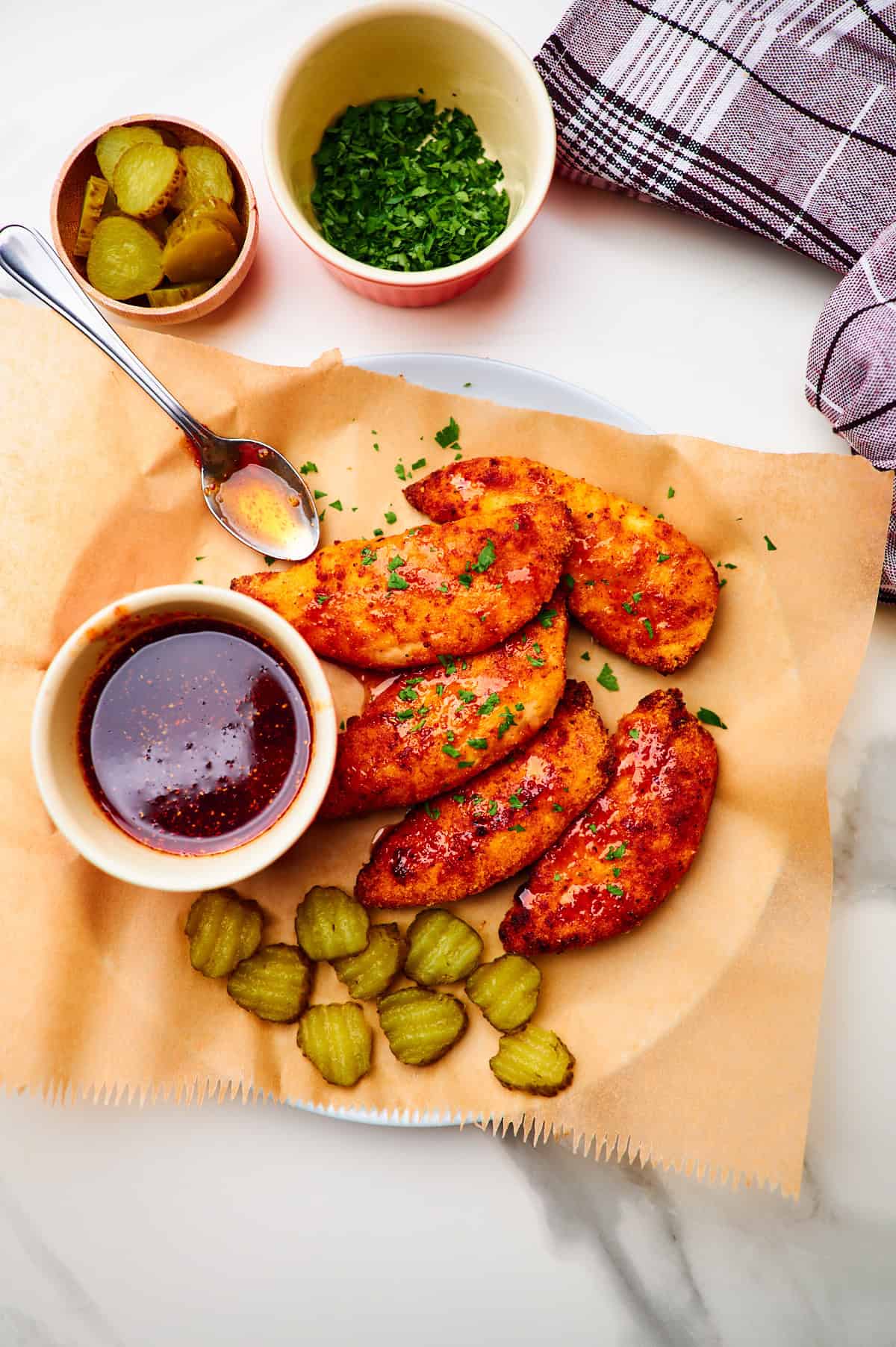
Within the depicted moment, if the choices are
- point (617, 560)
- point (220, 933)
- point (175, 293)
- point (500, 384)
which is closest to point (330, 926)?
point (220, 933)

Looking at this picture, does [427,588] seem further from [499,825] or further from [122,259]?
[122,259]

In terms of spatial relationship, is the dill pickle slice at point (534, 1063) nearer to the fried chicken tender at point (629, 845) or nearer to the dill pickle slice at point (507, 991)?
the dill pickle slice at point (507, 991)

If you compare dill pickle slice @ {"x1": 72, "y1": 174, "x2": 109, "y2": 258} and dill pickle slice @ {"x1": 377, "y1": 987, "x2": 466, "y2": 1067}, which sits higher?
dill pickle slice @ {"x1": 72, "y1": 174, "x2": 109, "y2": 258}

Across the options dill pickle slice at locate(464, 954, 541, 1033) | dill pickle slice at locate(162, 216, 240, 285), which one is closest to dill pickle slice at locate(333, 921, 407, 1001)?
dill pickle slice at locate(464, 954, 541, 1033)

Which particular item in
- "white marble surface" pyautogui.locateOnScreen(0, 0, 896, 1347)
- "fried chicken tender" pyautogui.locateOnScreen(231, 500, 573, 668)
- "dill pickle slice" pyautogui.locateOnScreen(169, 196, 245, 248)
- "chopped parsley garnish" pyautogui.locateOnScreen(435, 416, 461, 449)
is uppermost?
"dill pickle slice" pyautogui.locateOnScreen(169, 196, 245, 248)

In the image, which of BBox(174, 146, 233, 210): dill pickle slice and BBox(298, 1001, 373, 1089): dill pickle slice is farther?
BBox(174, 146, 233, 210): dill pickle slice

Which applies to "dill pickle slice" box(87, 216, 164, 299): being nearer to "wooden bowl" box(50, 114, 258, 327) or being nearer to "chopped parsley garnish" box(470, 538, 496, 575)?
"wooden bowl" box(50, 114, 258, 327)
